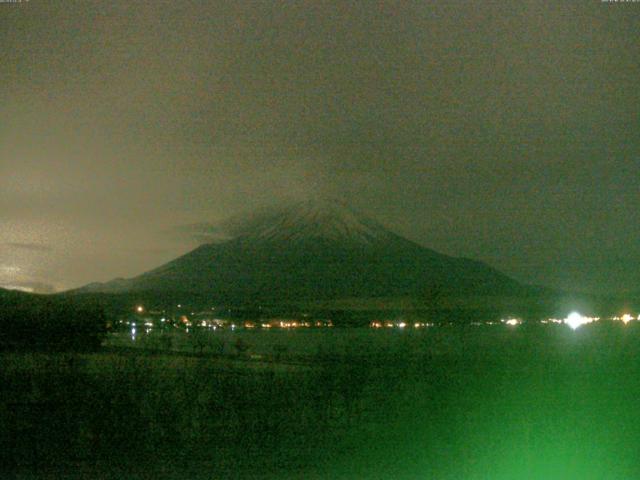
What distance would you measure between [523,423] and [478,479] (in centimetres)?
357

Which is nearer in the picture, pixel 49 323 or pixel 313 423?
pixel 313 423

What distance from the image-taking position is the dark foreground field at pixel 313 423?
977 cm

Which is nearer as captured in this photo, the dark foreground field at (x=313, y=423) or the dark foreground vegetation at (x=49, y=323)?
the dark foreground field at (x=313, y=423)

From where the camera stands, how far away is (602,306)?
64062 mm

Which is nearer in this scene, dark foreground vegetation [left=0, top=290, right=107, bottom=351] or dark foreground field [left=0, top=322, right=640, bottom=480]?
dark foreground field [left=0, top=322, right=640, bottom=480]

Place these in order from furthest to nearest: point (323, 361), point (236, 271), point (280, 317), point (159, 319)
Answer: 1. point (236, 271)
2. point (280, 317)
3. point (159, 319)
4. point (323, 361)

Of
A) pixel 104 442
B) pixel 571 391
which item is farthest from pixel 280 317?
pixel 104 442

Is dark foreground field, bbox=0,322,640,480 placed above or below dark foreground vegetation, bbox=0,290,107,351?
below

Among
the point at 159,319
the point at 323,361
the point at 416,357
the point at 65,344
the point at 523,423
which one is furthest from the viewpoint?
the point at 159,319

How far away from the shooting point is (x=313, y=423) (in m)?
12.3

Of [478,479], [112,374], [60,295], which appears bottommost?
[478,479]

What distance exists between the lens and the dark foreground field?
9773 mm

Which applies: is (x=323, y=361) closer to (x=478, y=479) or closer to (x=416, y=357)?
(x=416, y=357)

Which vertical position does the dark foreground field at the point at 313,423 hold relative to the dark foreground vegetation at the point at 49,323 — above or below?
below
